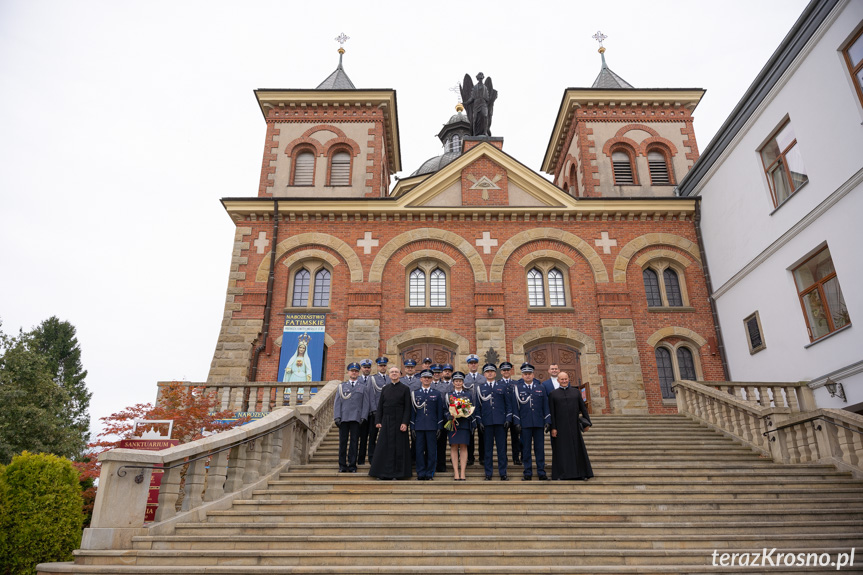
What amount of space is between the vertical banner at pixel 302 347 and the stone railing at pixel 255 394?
9.23ft

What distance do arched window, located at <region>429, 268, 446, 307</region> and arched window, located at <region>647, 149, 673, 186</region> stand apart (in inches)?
389

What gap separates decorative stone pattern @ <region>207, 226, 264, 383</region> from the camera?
1831cm

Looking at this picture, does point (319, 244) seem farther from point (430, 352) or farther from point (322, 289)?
point (430, 352)

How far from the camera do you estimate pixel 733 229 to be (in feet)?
60.0

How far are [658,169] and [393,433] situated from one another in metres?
18.7

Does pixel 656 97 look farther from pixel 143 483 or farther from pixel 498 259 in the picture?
pixel 143 483

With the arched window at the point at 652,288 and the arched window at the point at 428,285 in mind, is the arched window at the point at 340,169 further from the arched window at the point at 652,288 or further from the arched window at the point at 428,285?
the arched window at the point at 652,288

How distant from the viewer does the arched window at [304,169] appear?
74.6 ft

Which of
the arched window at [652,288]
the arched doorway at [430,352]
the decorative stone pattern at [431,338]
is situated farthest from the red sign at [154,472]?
the arched window at [652,288]

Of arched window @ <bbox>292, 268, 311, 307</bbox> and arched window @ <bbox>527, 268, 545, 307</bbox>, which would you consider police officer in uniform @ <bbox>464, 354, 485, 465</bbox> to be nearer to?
arched window @ <bbox>527, 268, 545, 307</bbox>

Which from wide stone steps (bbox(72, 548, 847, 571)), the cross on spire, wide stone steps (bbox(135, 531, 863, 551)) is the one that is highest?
the cross on spire

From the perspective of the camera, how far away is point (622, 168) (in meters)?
23.6

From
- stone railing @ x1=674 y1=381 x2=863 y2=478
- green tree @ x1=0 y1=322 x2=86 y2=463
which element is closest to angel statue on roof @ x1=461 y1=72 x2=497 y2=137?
stone railing @ x1=674 y1=381 x2=863 y2=478

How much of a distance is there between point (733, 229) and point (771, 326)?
3.70 metres
